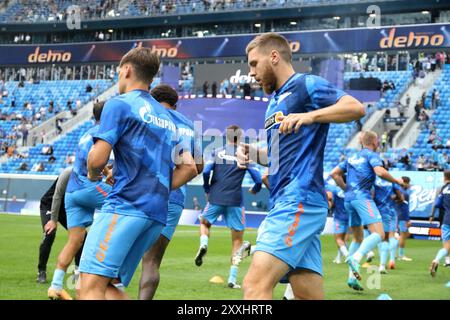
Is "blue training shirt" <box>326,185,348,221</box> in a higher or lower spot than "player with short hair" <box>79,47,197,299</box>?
lower

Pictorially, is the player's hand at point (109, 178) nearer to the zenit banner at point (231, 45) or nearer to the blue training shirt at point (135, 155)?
the blue training shirt at point (135, 155)

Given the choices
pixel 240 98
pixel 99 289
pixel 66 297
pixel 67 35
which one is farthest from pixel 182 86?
Answer: pixel 99 289

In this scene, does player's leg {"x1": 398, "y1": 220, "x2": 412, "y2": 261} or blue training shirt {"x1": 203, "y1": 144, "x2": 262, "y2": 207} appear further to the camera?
player's leg {"x1": 398, "y1": 220, "x2": 412, "y2": 261}

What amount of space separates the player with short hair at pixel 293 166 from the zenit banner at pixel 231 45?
38869 mm

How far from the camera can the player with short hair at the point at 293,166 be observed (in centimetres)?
518

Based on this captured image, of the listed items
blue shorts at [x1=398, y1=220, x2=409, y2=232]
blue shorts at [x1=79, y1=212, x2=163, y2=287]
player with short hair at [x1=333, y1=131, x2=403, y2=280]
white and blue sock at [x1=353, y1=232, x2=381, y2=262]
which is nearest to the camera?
blue shorts at [x1=79, y1=212, x2=163, y2=287]

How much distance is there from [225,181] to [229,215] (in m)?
0.61

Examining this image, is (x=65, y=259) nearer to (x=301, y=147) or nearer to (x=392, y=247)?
(x=301, y=147)

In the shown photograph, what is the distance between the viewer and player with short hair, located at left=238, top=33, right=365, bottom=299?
5176 mm

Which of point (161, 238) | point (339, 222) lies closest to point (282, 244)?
point (161, 238)

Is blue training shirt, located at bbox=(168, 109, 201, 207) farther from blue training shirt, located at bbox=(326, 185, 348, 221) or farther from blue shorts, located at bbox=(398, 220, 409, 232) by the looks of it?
blue shorts, located at bbox=(398, 220, 409, 232)

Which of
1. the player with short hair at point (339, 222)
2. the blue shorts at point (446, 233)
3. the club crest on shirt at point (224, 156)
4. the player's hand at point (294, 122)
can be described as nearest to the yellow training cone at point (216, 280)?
the club crest on shirt at point (224, 156)

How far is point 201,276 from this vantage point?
1286 centimetres

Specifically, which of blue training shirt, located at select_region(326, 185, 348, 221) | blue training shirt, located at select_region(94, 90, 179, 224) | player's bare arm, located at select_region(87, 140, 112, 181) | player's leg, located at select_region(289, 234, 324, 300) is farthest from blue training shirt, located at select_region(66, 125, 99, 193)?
blue training shirt, located at select_region(326, 185, 348, 221)
